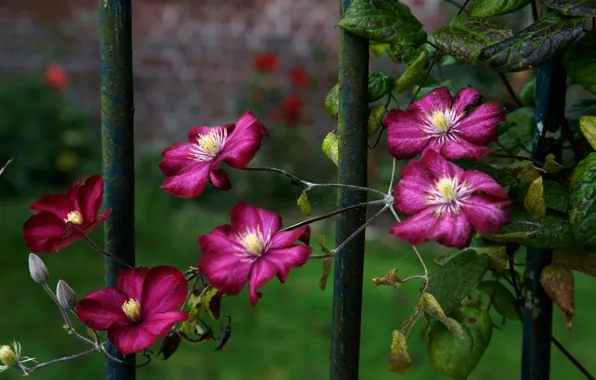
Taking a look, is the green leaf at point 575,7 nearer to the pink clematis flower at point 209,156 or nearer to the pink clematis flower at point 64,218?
the pink clematis flower at point 209,156

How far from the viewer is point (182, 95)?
181 inches

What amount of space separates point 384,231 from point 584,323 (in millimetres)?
1166

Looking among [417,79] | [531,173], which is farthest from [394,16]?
[531,173]

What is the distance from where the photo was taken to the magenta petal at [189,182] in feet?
2.35

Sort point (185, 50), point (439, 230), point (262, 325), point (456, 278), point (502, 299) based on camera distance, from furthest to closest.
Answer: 1. point (185, 50)
2. point (262, 325)
3. point (502, 299)
4. point (456, 278)
5. point (439, 230)

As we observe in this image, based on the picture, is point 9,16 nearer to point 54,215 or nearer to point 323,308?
point 323,308

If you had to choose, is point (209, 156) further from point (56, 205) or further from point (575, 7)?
point (575, 7)

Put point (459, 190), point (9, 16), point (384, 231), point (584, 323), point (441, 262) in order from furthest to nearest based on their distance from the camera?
1. point (9, 16)
2. point (384, 231)
3. point (584, 323)
4. point (441, 262)
5. point (459, 190)

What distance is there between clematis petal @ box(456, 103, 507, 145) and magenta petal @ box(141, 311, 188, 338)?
0.30 metres

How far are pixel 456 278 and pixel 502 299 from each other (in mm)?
184

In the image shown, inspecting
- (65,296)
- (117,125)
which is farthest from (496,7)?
(65,296)

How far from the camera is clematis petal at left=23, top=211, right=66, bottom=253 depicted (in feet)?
2.37

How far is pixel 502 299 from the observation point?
0.98 metres

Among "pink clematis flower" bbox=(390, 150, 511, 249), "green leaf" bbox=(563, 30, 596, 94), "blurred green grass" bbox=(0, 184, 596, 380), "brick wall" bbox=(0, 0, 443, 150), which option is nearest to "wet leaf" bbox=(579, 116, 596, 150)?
"green leaf" bbox=(563, 30, 596, 94)
